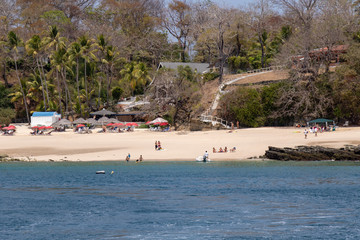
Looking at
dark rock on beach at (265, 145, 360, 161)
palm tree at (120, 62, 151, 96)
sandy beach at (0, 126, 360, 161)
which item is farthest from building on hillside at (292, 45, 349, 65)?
palm tree at (120, 62, 151, 96)

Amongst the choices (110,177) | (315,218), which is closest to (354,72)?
(110,177)

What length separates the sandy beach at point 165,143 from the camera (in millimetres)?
49000

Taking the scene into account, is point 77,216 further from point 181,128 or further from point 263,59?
point 263,59

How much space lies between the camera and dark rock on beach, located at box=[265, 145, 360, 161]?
45688 millimetres

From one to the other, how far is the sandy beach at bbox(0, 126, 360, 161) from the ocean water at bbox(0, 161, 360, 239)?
3829 millimetres

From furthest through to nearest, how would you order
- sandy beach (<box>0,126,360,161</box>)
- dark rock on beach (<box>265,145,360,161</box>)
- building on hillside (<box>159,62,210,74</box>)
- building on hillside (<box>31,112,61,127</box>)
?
building on hillside (<box>159,62,210,74</box>)
building on hillside (<box>31,112,61,127</box>)
sandy beach (<box>0,126,360,161</box>)
dark rock on beach (<box>265,145,360,161</box>)

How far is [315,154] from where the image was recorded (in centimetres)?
4641

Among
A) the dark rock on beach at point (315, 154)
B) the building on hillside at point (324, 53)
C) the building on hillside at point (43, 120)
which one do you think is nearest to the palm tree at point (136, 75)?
the building on hillside at point (43, 120)

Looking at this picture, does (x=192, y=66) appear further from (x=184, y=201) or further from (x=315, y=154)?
(x=184, y=201)

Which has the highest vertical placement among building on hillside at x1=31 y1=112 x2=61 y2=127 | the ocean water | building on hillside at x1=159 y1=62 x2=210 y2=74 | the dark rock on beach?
building on hillside at x1=159 y1=62 x2=210 y2=74

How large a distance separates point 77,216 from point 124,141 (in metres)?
29.3

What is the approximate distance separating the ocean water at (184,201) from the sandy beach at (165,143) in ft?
12.6

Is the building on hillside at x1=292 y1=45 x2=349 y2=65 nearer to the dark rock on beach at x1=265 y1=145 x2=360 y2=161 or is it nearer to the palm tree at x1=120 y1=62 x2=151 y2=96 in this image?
the dark rock on beach at x1=265 y1=145 x2=360 y2=161

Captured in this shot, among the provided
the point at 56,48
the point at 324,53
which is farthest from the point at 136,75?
Answer: the point at 324,53
